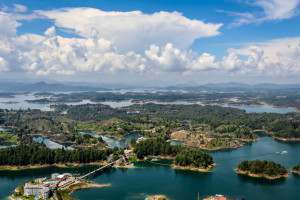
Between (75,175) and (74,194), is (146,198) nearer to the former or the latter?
(74,194)

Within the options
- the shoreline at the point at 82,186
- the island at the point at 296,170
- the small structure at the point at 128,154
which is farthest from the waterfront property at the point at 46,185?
the island at the point at 296,170

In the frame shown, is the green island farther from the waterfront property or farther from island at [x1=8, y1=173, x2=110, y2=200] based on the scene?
the waterfront property

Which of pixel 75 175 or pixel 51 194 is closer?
pixel 51 194

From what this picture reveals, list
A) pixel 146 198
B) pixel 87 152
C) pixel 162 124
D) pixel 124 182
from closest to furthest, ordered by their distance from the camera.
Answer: pixel 146 198 → pixel 124 182 → pixel 87 152 → pixel 162 124

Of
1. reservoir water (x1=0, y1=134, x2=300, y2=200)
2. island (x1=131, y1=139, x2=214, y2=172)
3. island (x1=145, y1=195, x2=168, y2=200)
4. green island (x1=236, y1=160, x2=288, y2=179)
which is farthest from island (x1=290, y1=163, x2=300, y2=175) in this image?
island (x1=145, y1=195, x2=168, y2=200)

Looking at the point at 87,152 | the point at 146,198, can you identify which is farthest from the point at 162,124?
the point at 146,198

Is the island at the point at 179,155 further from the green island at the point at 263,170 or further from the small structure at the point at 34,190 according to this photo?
the small structure at the point at 34,190
